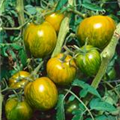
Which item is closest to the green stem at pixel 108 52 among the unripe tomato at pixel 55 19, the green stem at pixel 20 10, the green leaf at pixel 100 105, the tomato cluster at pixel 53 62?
the tomato cluster at pixel 53 62

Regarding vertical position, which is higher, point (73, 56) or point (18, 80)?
point (73, 56)

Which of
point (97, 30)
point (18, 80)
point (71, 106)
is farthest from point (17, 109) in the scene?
point (97, 30)

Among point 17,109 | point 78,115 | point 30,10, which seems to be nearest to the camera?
point 78,115

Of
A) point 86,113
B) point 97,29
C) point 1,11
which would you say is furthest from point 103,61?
point 1,11

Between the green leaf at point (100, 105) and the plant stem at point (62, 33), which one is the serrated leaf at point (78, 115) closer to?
the green leaf at point (100, 105)

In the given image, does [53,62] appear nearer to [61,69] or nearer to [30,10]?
[61,69]

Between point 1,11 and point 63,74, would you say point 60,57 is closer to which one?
point 63,74
